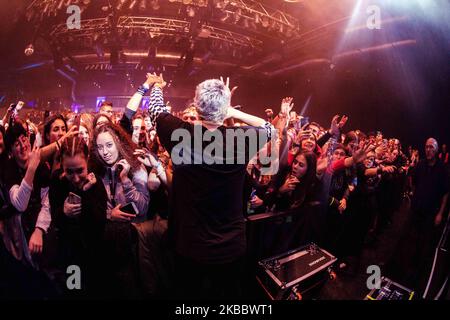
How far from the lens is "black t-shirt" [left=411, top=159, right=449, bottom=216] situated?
2986mm

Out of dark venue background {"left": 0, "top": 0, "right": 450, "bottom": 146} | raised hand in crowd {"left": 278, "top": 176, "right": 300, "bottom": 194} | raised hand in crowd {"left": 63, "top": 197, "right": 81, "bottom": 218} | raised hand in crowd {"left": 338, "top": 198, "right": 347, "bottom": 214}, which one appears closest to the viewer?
raised hand in crowd {"left": 63, "top": 197, "right": 81, "bottom": 218}

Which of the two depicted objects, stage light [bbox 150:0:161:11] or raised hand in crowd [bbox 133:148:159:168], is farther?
stage light [bbox 150:0:161:11]

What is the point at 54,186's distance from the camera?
1664mm

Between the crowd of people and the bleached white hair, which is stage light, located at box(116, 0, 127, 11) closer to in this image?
the crowd of people

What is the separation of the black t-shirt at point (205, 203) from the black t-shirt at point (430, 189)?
3073mm

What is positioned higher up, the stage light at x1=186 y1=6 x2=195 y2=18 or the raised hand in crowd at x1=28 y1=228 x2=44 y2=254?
the stage light at x1=186 y1=6 x2=195 y2=18

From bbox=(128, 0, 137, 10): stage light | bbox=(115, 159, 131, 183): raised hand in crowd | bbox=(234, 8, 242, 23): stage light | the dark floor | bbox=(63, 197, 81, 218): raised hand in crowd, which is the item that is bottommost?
the dark floor

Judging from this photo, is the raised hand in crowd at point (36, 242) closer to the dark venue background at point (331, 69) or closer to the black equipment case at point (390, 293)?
the dark venue background at point (331, 69)

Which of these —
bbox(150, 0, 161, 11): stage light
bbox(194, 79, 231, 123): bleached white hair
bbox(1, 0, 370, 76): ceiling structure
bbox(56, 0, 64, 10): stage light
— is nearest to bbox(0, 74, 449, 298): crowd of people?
bbox(194, 79, 231, 123): bleached white hair

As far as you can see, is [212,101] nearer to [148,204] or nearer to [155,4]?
[148,204]

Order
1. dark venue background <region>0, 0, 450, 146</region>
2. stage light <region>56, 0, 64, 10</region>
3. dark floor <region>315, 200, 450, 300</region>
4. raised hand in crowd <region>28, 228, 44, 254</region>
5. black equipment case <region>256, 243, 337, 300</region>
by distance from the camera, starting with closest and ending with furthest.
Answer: raised hand in crowd <region>28, 228, 44, 254</region> < black equipment case <region>256, 243, 337, 300</region> < dark floor <region>315, 200, 450, 300</region> < dark venue background <region>0, 0, 450, 146</region> < stage light <region>56, 0, 64, 10</region>

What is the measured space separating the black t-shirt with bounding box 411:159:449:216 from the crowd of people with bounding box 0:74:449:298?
0.36 feet
